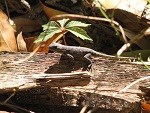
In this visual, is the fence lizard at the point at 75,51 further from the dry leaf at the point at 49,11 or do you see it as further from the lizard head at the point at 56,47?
the dry leaf at the point at 49,11

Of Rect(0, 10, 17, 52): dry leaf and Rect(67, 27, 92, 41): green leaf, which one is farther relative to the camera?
Rect(0, 10, 17, 52): dry leaf

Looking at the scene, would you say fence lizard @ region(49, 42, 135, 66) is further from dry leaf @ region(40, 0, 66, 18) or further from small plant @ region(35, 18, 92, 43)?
dry leaf @ region(40, 0, 66, 18)

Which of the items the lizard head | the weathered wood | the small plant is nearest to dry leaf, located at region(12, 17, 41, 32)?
the lizard head

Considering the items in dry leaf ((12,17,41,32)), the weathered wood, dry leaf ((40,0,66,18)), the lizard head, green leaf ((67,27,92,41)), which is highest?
dry leaf ((40,0,66,18))

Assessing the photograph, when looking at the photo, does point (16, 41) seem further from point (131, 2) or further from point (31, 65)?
point (131, 2)


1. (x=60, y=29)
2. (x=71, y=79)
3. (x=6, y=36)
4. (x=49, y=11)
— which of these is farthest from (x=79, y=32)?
(x=6, y=36)
